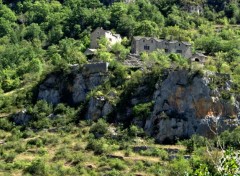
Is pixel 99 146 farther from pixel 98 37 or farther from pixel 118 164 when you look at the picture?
pixel 98 37

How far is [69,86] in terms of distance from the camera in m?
59.3

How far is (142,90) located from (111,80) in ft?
13.3

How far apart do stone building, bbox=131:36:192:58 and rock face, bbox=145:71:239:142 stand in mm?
16432

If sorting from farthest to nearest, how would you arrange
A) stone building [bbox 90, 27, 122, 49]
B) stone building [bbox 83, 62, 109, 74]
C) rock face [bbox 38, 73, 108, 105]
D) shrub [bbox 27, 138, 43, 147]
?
1. stone building [bbox 90, 27, 122, 49]
2. stone building [bbox 83, 62, 109, 74]
3. rock face [bbox 38, 73, 108, 105]
4. shrub [bbox 27, 138, 43, 147]

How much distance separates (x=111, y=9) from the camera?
314ft

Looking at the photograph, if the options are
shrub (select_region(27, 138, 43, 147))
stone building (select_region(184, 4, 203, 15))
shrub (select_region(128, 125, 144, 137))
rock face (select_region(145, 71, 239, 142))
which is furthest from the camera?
stone building (select_region(184, 4, 203, 15))

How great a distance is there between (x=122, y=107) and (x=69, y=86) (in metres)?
7.71

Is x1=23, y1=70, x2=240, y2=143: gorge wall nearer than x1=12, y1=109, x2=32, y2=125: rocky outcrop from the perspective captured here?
Yes

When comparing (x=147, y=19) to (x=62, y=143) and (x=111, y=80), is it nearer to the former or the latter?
(x=111, y=80)

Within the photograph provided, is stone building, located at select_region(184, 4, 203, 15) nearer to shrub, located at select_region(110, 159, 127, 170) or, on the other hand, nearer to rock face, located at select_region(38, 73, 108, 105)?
rock face, located at select_region(38, 73, 108, 105)

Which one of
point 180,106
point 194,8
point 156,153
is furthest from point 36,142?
point 194,8

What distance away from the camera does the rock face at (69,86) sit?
2287 inches

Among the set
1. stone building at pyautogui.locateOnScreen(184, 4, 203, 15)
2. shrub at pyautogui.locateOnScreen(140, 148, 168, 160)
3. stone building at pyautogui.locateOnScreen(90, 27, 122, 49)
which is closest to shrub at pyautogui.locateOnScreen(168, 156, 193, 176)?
→ shrub at pyautogui.locateOnScreen(140, 148, 168, 160)

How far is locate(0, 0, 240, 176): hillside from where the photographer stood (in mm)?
47062
